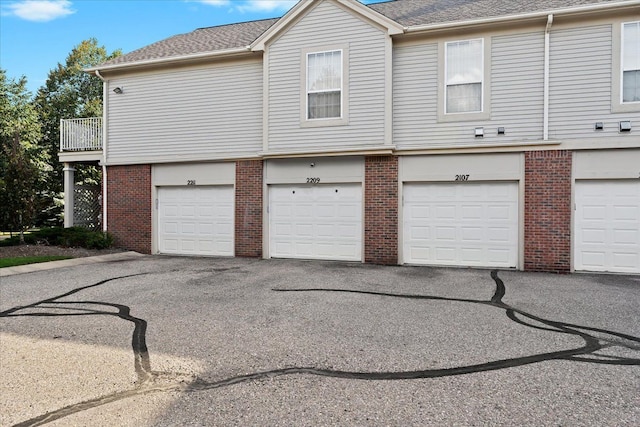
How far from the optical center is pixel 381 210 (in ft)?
33.7

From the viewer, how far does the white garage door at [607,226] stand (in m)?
8.91

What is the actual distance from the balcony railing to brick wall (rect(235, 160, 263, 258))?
580 cm

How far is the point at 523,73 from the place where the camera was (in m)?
9.48

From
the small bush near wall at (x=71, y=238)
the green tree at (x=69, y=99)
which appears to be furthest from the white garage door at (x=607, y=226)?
the green tree at (x=69, y=99)

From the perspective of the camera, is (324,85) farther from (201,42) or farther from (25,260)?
(25,260)

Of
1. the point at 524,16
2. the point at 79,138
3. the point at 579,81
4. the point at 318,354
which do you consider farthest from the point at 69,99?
the point at 318,354

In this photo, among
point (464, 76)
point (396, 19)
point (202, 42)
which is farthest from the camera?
point (202, 42)

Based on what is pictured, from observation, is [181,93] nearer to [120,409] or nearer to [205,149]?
[205,149]

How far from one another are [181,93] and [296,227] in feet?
17.8

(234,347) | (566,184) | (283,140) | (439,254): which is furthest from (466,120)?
(234,347)

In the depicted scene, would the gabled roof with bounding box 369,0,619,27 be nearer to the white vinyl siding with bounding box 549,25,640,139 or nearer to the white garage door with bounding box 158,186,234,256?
the white vinyl siding with bounding box 549,25,640,139

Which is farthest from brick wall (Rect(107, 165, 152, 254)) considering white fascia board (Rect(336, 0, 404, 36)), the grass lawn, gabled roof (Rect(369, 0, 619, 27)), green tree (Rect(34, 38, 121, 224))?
green tree (Rect(34, 38, 121, 224))

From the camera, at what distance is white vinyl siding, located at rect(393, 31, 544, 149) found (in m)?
9.42

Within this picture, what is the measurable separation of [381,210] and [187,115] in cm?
647
